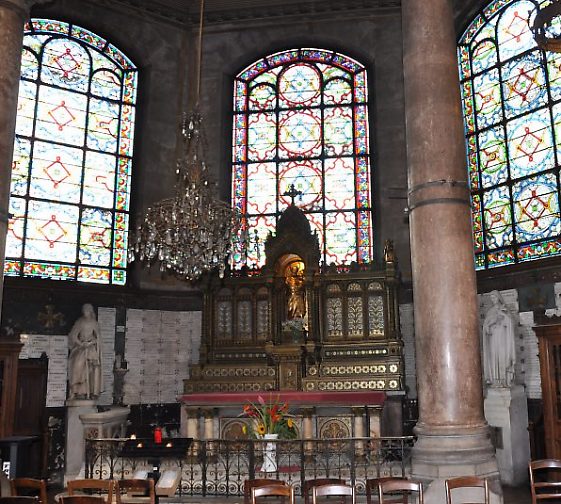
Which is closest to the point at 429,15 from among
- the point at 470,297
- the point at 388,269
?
the point at 470,297

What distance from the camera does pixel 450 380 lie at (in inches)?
301

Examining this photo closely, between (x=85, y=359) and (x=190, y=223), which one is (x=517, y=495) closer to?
(x=190, y=223)

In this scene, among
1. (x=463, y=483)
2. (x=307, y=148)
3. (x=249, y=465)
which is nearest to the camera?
(x=463, y=483)

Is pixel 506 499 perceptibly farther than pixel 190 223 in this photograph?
No

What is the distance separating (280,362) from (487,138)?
691cm

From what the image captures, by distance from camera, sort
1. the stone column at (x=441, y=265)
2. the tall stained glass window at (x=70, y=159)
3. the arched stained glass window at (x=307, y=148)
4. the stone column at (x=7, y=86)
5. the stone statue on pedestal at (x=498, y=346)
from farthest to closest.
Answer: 1. the arched stained glass window at (x=307, y=148)
2. the tall stained glass window at (x=70, y=159)
3. the stone statue on pedestal at (x=498, y=346)
4. the stone column at (x=7, y=86)
5. the stone column at (x=441, y=265)

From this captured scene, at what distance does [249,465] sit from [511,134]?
32.1ft

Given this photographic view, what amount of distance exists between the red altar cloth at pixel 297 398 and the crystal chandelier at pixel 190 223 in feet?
10.6

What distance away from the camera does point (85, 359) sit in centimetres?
1352

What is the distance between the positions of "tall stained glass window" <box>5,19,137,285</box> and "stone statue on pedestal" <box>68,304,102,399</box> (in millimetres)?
1831

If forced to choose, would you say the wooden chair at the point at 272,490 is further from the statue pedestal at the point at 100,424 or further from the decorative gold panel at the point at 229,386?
the decorative gold panel at the point at 229,386

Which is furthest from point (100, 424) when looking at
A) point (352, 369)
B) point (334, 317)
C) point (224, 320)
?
point (334, 317)

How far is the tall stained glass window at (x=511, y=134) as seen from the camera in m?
13.7

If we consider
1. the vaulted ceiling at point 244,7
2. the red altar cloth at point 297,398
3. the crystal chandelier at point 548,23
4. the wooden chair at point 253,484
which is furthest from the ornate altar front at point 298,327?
the crystal chandelier at point 548,23
